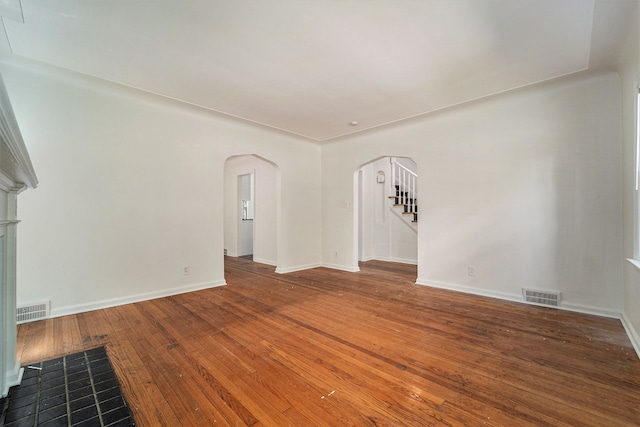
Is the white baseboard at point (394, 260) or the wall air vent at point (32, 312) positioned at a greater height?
the wall air vent at point (32, 312)

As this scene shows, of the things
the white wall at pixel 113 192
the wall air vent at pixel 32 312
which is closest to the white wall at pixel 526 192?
the white wall at pixel 113 192

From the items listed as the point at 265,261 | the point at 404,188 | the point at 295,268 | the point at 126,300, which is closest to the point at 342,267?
the point at 295,268

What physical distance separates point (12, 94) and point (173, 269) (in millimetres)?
2458

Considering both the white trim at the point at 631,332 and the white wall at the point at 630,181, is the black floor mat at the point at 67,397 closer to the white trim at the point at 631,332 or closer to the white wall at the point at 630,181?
the white trim at the point at 631,332

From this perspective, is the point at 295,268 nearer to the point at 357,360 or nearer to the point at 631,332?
the point at 357,360

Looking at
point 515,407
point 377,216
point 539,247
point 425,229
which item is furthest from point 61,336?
point 377,216

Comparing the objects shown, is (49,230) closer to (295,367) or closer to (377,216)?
(295,367)

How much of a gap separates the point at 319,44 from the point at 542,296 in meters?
3.75

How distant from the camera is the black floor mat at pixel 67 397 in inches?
57.1

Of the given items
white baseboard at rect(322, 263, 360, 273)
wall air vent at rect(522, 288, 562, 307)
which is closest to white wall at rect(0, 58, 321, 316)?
white baseboard at rect(322, 263, 360, 273)

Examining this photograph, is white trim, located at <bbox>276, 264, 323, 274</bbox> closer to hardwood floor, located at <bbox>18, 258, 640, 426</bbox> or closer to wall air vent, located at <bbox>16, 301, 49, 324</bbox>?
hardwood floor, located at <bbox>18, 258, 640, 426</bbox>

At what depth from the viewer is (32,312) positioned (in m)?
2.76

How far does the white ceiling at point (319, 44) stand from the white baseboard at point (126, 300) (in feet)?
8.36

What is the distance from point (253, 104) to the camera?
3.64 metres
